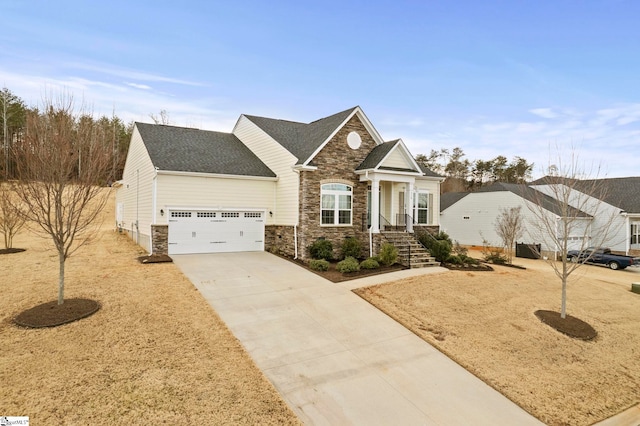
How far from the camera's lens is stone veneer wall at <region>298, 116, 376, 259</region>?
616 inches

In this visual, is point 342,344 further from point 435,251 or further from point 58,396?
point 435,251

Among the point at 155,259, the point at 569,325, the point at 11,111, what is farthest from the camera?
the point at 11,111

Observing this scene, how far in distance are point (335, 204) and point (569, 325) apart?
10.2m

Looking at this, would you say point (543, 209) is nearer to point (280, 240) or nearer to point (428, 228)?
point (428, 228)

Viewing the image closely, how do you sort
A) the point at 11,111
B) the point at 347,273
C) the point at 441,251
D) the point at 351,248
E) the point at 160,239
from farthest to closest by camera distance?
the point at 11,111, the point at 441,251, the point at 351,248, the point at 160,239, the point at 347,273

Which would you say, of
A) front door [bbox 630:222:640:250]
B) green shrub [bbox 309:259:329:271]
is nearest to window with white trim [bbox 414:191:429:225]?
green shrub [bbox 309:259:329:271]

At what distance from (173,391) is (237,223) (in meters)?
12.2

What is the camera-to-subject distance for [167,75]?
68.7ft

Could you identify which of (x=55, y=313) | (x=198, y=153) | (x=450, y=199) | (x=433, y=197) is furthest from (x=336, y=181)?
(x=450, y=199)

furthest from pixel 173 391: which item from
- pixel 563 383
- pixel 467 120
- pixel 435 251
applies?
pixel 467 120

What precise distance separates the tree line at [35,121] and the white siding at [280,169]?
730 cm

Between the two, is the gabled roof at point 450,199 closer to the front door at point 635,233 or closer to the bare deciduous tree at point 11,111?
the front door at point 635,233

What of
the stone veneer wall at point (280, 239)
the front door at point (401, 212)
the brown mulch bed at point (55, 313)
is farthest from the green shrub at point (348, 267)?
the brown mulch bed at point (55, 313)

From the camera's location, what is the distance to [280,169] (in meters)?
17.6
